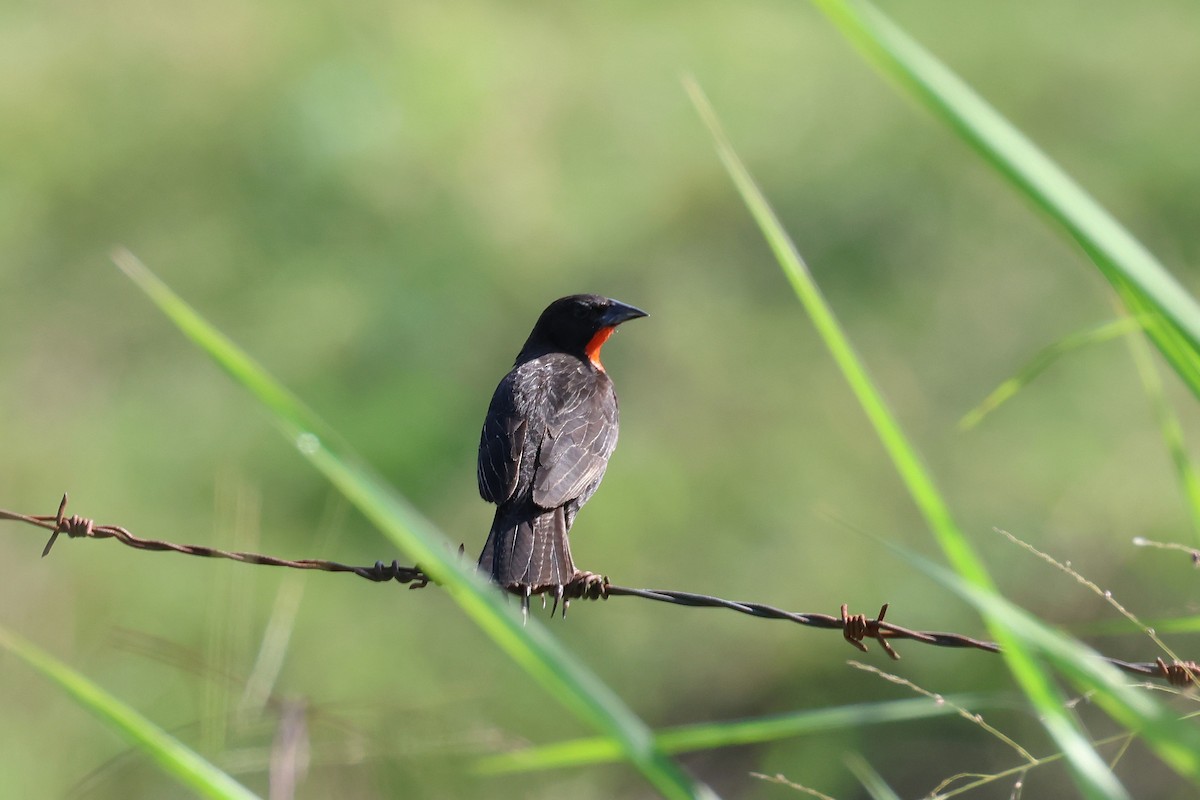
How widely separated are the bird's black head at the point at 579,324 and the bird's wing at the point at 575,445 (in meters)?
0.54

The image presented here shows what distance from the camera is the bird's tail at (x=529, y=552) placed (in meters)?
4.88

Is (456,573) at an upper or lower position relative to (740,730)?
upper

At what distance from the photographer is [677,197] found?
14.5 metres

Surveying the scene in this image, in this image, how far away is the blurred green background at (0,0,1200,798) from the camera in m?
9.96

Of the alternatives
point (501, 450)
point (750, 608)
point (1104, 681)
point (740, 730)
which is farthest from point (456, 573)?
point (501, 450)

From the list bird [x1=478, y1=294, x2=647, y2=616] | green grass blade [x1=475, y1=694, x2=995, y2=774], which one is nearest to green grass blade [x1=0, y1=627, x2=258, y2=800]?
green grass blade [x1=475, y1=694, x2=995, y2=774]

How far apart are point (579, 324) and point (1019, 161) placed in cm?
501

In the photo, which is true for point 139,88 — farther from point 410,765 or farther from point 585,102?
point 410,765

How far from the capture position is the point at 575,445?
18.8ft

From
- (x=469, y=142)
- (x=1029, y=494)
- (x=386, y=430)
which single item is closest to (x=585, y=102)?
(x=469, y=142)

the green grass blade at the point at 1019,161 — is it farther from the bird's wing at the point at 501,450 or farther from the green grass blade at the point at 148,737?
the bird's wing at the point at 501,450

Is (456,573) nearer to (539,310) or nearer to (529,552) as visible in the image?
(529,552)

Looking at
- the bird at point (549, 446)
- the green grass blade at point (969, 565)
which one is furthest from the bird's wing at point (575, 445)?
the green grass blade at point (969, 565)

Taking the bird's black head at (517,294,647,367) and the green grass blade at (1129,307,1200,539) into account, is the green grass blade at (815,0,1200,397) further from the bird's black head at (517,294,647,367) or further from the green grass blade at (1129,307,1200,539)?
the bird's black head at (517,294,647,367)
